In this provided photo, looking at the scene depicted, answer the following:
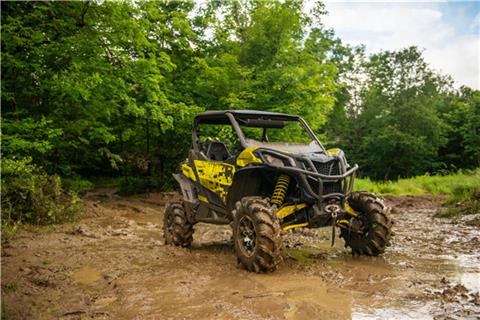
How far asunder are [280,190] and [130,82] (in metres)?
7.46

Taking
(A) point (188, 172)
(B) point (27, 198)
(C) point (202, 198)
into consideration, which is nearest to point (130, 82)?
(B) point (27, 198)

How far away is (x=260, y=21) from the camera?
15039 millimetres

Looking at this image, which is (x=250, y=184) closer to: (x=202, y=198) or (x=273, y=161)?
(x=273, y=161)

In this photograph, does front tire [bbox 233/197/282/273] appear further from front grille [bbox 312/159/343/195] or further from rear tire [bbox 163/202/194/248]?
rear tire [bbox 163/202/194/248]

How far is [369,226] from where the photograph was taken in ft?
19.0

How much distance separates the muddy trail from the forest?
2672 mm

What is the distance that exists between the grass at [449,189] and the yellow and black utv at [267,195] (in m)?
5.30

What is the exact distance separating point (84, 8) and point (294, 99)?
6.95 metres

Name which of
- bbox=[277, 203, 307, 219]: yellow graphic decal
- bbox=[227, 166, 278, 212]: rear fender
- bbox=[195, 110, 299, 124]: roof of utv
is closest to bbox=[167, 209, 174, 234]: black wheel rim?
bbox=[227, 166, 278, 212]: rear fender

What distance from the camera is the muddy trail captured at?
147 inches

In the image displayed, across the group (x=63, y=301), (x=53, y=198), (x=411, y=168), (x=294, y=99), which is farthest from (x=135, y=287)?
(x=411, y=168)

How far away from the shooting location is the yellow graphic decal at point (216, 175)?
580 cm

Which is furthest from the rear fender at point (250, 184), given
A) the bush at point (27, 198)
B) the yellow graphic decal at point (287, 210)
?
the bush at point (27, 198)

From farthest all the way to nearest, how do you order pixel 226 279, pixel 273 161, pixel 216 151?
pixel 216 151
pixel 273 161
pixel 226 279
